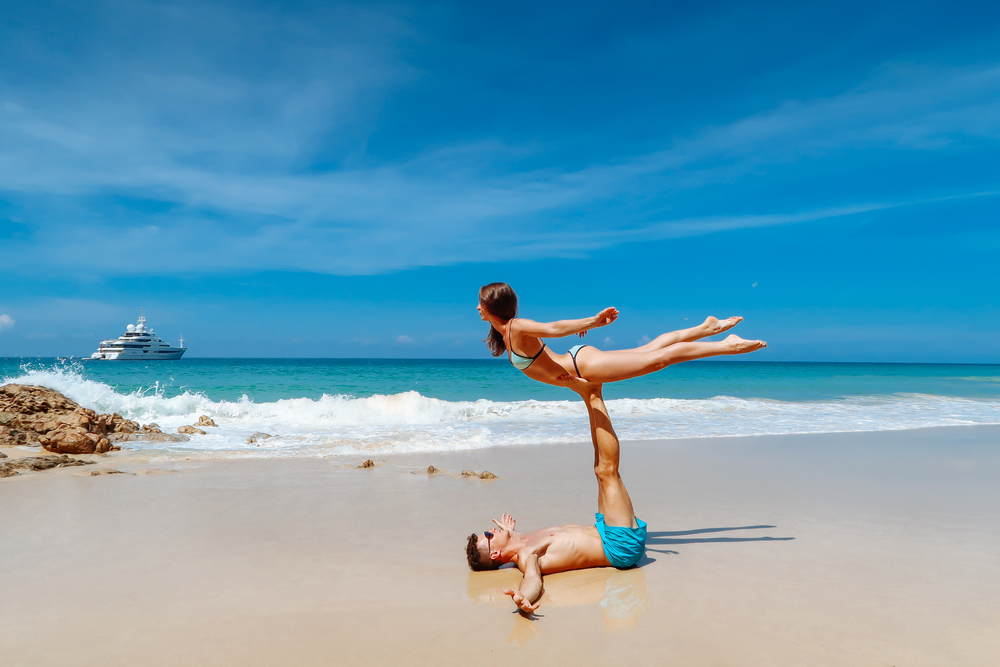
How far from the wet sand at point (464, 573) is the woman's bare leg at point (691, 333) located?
1.88m

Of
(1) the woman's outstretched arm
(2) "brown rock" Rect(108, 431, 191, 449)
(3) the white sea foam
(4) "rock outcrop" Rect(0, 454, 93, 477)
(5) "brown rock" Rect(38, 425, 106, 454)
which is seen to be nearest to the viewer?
(1) the woman's outstretched arm

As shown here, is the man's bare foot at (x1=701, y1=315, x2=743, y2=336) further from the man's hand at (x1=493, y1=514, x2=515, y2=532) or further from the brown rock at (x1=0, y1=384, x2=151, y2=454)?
the brown rock at (x1=0, y1=384, x2=151, y2=454)

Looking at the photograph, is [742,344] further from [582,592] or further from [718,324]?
[582,592]

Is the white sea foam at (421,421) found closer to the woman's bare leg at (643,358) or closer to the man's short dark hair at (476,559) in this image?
the man's short dark hair at (476,559)

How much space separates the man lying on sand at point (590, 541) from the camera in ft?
14.8

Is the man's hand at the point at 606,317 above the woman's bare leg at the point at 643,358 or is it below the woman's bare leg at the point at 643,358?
above

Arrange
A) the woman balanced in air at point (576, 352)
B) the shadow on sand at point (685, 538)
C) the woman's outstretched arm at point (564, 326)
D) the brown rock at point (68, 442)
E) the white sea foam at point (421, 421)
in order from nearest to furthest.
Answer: the woman's outstretched arm at point (564, 326) → the woman balanced in air at point (576, 352) → the shadow on sand at point (685, 538) → the brown rock at point (68, 442) → the white sea foam at point (421, 421)

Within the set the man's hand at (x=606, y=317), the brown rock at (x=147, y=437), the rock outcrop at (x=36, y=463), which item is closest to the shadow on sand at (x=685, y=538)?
the man's hand at (x=606, y=317)

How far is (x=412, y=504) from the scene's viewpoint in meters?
6.57

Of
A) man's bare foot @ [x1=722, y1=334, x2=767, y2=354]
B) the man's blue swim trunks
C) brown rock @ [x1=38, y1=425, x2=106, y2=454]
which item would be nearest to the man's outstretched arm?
the man's blue swim trunks

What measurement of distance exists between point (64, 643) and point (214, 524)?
7.94ft

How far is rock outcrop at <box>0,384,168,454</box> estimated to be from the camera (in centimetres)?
938

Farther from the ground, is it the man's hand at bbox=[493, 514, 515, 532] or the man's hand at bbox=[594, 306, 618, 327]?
the man's hand at bbox=[594, 306, 618, 327]

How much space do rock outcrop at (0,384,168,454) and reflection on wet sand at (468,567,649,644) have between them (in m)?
8.53
